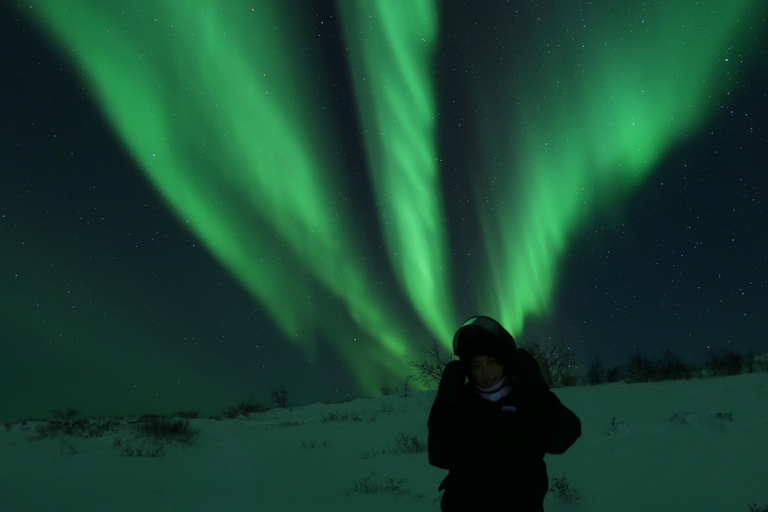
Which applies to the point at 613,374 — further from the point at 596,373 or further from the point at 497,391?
the point at 497,391

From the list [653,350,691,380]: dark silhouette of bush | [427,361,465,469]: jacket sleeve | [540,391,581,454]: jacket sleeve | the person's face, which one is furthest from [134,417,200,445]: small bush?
[653,350,691,380]: dark silhouette of bush

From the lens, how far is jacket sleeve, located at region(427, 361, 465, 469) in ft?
8.89

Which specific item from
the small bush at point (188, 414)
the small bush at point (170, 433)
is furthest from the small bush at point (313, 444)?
the small bush at point (188, 414)

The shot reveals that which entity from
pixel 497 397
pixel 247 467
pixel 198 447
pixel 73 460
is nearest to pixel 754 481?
pixel 497 397

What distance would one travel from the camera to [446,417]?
112 inches

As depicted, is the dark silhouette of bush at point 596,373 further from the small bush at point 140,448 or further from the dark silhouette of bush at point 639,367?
the small bush at point 140,448

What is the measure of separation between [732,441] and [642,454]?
1115 mm

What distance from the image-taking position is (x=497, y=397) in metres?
2.76

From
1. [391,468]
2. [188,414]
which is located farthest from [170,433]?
[188,414]

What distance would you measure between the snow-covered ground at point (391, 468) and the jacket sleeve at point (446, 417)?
292 cm

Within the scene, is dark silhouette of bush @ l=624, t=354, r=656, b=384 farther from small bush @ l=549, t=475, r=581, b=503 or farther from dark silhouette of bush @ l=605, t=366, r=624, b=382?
small bush @ l=549, t=475, r=581, b=503

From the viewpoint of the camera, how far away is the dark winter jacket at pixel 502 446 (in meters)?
2.55

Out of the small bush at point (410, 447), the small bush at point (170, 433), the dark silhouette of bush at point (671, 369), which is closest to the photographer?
the small bush at point (410, 447)

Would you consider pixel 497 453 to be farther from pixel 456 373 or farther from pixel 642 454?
pixel 642 454
